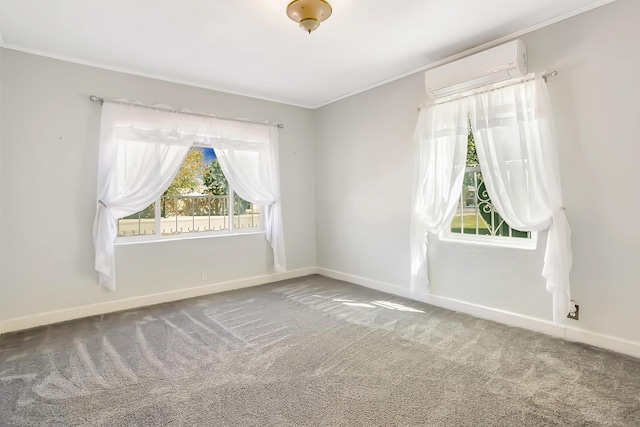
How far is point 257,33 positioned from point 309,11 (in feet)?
2.46

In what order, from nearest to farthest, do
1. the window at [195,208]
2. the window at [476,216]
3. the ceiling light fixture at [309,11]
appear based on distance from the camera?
the ceiling light fixture at [309,11], the window at [476,216], the window at [195,208]

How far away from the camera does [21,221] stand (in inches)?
122

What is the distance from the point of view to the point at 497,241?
3211 millimetres

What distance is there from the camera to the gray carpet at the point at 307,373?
1.82 metres

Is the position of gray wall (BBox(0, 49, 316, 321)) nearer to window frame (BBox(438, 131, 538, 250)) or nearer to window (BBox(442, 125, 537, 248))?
window frame (BBox(438, 131, 538, 250))

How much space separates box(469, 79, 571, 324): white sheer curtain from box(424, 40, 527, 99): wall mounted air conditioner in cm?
13

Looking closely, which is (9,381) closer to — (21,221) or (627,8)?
(21,221)

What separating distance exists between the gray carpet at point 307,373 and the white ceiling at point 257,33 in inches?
104

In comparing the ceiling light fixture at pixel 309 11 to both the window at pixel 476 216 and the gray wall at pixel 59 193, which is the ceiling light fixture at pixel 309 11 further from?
the gray wall at pixel 59 193

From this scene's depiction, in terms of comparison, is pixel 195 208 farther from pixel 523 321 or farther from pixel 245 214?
pixel 523 321

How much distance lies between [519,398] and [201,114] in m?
4.12

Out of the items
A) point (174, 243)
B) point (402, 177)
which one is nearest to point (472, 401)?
point (402, 177)

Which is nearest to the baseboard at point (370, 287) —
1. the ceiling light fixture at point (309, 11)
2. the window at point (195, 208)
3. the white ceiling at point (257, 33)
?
the window at point (195, 208)

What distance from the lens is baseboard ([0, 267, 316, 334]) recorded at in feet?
10.2
